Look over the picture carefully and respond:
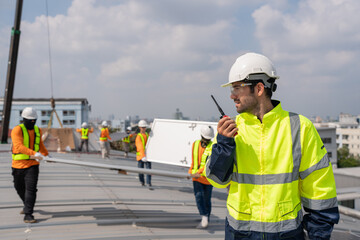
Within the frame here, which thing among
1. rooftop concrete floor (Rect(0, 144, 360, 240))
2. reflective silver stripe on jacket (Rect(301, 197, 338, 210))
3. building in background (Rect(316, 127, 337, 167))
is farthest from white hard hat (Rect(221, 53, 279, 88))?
building in background (Rect(316, 127, 337, 167))

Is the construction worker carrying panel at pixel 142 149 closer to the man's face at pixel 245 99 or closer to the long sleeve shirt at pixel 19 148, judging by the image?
the long sleeve shirt at pixel 19 148

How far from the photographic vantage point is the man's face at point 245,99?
2.12 meters

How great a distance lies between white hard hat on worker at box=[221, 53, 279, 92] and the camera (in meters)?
2.13

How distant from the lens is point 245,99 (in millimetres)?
2121

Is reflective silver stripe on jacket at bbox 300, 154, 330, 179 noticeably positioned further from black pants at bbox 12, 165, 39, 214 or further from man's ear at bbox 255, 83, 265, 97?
black pants at bbox 12, 165, 39, 214

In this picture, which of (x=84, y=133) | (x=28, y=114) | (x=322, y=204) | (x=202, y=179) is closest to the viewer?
(x=322, y=204)

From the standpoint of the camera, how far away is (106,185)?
852 cm

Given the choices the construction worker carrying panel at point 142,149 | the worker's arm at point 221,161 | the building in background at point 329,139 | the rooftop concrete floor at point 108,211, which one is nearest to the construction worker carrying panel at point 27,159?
the rooftop concrete floor at point 108,211

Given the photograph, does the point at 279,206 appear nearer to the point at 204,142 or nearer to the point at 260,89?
the point at 260,89

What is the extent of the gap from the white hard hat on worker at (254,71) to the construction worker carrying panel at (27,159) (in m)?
4.16

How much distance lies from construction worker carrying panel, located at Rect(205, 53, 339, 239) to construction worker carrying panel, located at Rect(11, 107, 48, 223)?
414 centimetres

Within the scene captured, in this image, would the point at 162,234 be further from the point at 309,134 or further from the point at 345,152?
the point at 345,152

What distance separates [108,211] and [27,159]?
1.74 meters

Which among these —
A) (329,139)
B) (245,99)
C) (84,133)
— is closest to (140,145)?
(245,99)
